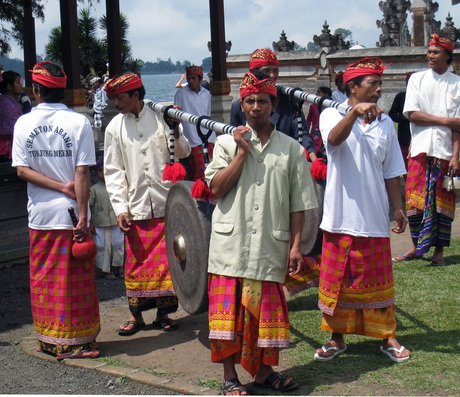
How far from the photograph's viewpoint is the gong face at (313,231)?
512cm

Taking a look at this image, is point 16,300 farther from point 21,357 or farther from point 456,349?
point 456,349

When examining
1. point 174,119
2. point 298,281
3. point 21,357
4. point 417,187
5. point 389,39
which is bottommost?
point 21,357

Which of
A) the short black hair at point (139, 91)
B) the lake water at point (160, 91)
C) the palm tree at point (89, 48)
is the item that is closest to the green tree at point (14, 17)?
the lake water at point (160, 91)

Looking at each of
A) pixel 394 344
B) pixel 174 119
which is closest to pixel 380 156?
pixel 394 344

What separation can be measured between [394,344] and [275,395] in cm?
97

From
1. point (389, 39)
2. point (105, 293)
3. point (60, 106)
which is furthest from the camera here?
point (389, 39)

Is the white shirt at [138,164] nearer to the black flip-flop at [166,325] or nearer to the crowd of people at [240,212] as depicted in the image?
the crowd of people at [240,212]

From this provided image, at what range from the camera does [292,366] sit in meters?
4.50

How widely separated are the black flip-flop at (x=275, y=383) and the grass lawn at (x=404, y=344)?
0.21 feet

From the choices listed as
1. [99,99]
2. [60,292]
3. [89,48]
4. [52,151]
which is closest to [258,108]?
[52,151]

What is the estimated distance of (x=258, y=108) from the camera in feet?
13.2

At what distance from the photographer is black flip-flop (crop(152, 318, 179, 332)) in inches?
217

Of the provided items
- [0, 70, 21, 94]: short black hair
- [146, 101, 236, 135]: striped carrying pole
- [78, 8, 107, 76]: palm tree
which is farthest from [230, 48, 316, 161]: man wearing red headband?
→ [78, 8, 107, 76]: palm tree

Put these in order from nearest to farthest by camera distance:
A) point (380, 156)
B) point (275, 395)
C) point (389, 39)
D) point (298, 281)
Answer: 1. point (275, 395)
2. point (380, 156)
3. point (298, 281)
4. point (389, 39)
